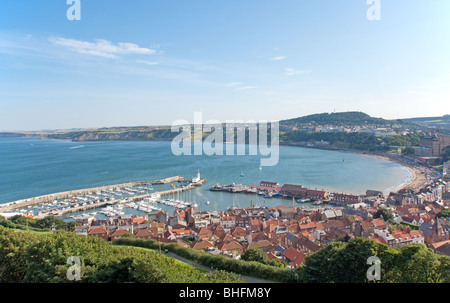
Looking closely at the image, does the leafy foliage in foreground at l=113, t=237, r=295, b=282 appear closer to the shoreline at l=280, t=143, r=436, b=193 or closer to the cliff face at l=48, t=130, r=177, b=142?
the shoreline at l=280, t=143, r=436, b=193

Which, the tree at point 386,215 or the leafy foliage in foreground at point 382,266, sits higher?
the leafy foliage in foreground at point 382,266

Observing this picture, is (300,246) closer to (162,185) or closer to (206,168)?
(162,185)

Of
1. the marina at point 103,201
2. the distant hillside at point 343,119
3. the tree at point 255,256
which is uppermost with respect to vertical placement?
the distant hillside at point 343,119

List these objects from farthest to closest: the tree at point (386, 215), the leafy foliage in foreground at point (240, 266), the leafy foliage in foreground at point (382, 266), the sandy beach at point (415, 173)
→ 1. the sandy beach at point (415, 173)
2. the tree at point (386, 215)
3. the leafy foliage in foreground at point (240, 266)
4. the leafy foliage in foreground at point (382, 266)

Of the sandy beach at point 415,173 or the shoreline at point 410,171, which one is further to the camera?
the sandy beach at point 415,173

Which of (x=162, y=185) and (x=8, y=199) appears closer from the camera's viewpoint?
(x=8, y=199)

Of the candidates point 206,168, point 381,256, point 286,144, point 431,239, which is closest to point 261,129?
point 286,144

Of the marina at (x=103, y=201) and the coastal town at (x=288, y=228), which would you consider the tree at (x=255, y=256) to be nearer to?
the coastal town at (x=288, y=228)

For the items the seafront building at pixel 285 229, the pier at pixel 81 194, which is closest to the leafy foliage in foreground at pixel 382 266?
the seafront building at pixel 285 229
